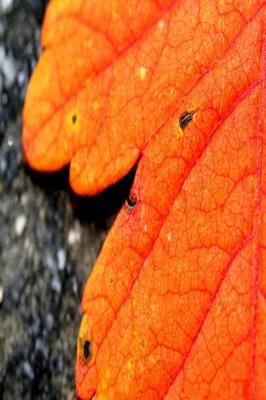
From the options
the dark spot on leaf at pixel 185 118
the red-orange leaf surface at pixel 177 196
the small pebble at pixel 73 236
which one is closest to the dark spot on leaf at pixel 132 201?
the red-orange leaf surface at pixel 177 196


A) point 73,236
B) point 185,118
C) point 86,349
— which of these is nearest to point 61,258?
point 73,236

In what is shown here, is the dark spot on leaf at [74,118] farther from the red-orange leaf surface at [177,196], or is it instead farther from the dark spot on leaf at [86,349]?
the dark spot on leaf at [86,349]

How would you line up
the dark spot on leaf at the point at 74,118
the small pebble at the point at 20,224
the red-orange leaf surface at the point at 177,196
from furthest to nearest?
the small pebble at the point at 20,224 < the dark spot on leaf at the point at 74,118 < the red-orange leaf surface at the point at 177,196

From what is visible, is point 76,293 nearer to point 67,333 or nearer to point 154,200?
point 67,333

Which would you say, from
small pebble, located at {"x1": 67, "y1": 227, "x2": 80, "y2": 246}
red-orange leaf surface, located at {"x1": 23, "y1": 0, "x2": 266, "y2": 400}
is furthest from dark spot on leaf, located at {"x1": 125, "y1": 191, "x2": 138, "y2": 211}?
small pebble, located at {"x1": 67, "y1": 227, "x2": 80, "y2": 246}

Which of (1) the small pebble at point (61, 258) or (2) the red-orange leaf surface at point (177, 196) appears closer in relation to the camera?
(2) the red-orange leaf surface at point (177, 196)

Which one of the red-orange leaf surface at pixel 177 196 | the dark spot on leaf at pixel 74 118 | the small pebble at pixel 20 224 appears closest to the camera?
the red-orange leaf surface at pixel 177 196

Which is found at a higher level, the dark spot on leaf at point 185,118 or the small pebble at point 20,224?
the dark spot on leaf at point 185,118

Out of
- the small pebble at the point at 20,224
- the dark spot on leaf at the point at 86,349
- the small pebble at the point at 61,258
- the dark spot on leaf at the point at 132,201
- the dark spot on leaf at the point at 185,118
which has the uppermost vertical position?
the dark spot on leaf at the point at 185,118

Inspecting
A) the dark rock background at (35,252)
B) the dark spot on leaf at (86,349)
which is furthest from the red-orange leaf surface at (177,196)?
the dark rock background at (35,252)
